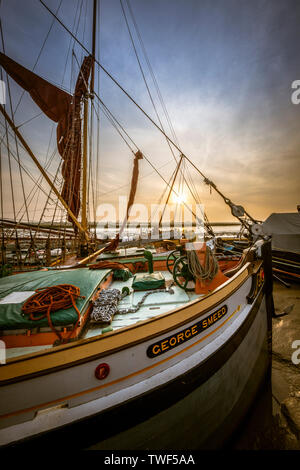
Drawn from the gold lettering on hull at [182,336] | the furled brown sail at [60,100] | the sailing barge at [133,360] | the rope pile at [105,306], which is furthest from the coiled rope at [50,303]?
the furled brown sail at [60,100]

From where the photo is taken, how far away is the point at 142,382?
175cm

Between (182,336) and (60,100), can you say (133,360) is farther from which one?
(60,100)

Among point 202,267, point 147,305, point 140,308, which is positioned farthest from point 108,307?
point 202,267

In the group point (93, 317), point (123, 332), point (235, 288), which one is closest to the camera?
point (123, 332)

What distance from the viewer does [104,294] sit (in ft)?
10.0

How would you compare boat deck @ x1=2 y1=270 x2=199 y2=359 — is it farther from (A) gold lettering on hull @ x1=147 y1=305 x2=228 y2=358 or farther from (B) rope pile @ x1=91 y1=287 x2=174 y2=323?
(A) gold lettering on hull @ x1=147 y1=305 x2=228 y2=358

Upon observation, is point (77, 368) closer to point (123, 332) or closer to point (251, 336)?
point (123, 332)

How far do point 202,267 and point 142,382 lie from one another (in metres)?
2.04

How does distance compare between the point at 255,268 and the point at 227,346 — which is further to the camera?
the point at 255,268

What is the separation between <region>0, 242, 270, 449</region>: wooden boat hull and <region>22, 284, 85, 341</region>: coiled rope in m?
0.58
